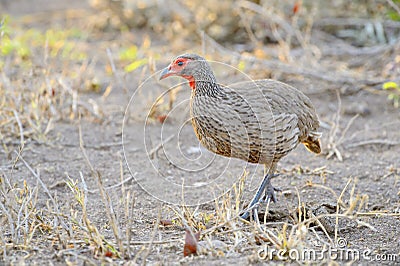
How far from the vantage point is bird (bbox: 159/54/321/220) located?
3.72 metres

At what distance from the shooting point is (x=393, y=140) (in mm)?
5352

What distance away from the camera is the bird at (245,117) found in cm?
372

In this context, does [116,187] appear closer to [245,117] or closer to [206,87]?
[206,87]

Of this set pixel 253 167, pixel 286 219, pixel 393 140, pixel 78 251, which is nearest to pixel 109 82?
pixel 253 167

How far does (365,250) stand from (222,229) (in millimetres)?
755

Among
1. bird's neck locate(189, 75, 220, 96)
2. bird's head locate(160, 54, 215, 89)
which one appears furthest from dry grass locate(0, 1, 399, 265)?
bird's head locate(160, 54, 215, 89)

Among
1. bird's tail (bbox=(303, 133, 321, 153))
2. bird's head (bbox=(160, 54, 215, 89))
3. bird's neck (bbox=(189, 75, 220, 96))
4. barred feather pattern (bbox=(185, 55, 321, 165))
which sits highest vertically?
bird's head (bbox=(160, 54, 215, 89))

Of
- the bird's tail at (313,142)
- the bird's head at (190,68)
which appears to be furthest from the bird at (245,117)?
the bird's tail at (313,142)

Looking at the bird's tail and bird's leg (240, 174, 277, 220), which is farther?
the bird's tail

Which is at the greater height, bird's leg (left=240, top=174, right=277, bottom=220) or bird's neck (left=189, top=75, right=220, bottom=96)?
bird's neck (left=189, top=75, right=220, bottom=96)

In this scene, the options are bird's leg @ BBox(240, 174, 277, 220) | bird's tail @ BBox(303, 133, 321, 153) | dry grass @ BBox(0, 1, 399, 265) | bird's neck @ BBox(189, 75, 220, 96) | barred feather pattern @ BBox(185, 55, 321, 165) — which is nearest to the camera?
dry grass @ BBox(0, 1, 399, 265)

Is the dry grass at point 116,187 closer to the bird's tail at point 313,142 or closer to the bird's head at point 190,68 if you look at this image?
the bird's tail at point 313,142

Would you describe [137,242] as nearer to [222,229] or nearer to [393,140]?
[222,229]

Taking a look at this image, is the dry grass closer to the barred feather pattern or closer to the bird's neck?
the barred feather pattern
